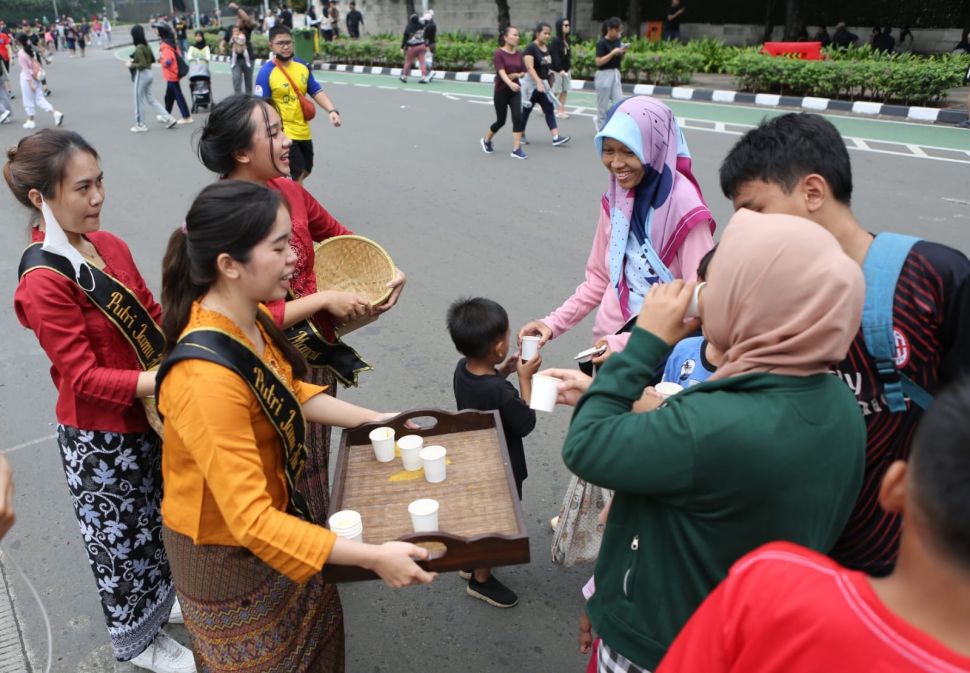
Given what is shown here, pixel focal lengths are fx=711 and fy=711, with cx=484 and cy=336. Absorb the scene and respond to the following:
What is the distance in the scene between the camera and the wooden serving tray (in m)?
1.70

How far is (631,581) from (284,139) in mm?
1979

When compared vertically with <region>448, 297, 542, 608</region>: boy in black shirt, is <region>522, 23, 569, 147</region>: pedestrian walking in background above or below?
above

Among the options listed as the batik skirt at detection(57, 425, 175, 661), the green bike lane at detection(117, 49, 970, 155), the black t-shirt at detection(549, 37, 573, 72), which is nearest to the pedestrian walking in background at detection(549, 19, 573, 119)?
the black t-shirt at detection(549, 37, 573, 72)

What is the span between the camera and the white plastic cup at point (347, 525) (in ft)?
5.70

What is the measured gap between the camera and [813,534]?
4.41 ft

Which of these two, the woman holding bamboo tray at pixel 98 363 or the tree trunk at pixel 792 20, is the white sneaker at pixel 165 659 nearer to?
the woman holding bamboo tray at pixel 98 363

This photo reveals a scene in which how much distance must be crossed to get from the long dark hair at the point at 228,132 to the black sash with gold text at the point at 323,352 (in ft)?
2.12

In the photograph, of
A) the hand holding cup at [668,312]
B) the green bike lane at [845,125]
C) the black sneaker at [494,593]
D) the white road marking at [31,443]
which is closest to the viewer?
the hand holding cup at [668,312]

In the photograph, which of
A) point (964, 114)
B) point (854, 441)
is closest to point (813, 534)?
point (854, 441)

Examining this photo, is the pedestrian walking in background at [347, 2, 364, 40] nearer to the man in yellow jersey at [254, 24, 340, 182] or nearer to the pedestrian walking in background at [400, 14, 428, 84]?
the pedestrian walking in background at [400, 14, 428, 84]

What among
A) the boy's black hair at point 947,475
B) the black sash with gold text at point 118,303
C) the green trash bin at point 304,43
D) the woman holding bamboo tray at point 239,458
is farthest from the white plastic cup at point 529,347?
the green trash bin at point 304,43

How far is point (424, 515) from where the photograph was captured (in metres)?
1.76

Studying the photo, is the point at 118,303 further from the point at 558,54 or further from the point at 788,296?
the point at 558,54

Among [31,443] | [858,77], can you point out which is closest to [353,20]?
[858,77]
